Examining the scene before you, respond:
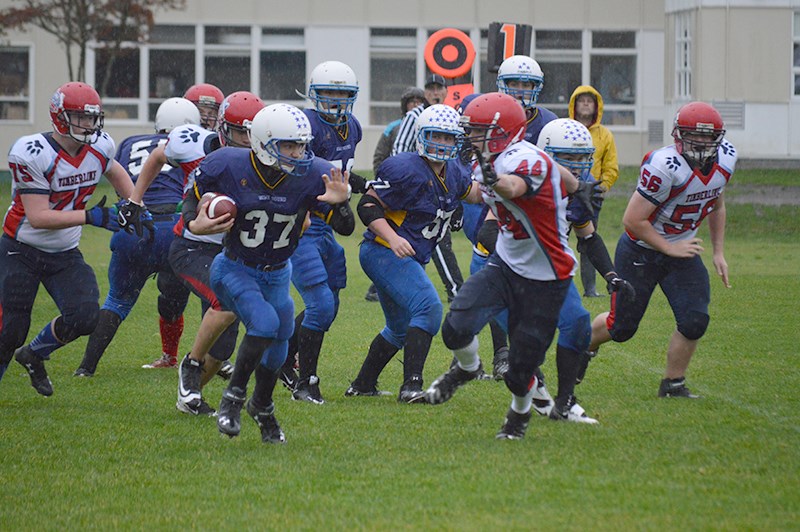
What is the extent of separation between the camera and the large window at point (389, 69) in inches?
1222

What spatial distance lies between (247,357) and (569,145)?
219 centimetres

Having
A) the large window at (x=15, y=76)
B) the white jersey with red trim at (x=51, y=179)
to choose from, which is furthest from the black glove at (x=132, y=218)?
the large window at (x=15, y=76)

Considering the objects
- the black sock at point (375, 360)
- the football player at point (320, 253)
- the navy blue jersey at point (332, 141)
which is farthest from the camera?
the navy blue jersey at point (332, 141)

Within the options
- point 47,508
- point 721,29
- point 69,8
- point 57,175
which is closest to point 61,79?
point 69,8

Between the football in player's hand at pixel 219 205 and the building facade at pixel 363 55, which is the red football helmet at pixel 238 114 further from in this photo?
the building facade at pixel 363 55

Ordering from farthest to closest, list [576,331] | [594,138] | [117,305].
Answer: [594,138]
[117,305]
[576,331]

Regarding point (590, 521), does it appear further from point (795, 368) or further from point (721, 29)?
point (721, 29)

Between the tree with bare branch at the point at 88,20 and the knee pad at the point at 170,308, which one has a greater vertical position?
the tree with bare branch at the point at 88,20

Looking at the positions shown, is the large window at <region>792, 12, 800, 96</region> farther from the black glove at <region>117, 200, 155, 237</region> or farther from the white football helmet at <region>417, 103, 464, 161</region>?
the black glove at <region>117, 200, 155, 237</region>

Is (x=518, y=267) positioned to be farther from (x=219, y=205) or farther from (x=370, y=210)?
(x=219, y=205)

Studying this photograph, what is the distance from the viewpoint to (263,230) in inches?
242

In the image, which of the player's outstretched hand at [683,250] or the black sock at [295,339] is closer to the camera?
the player's outstretched hand at [683,250]

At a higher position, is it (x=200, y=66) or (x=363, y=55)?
(x=363, y=55)

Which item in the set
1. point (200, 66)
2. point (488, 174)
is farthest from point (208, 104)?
point (200, 66)
